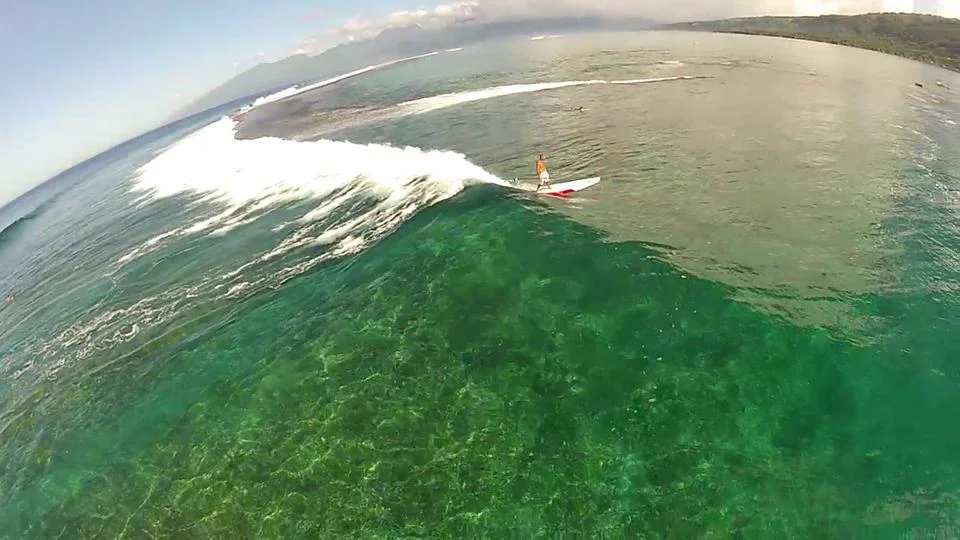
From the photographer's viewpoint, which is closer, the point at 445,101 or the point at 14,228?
the point at 445,101

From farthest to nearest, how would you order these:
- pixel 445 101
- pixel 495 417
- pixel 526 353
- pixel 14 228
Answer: pixel 14 228 < pixel 445 101 < pixel 526 353 < pixel 495 417

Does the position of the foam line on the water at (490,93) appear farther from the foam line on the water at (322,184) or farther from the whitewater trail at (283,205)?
the foam line on the water at (322,184)

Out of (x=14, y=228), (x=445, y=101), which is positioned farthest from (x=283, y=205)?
(x=14, y=228)

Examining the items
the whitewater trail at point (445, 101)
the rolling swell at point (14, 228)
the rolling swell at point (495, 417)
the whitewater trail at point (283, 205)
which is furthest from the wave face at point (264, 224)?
the rolling swell at point (14, 228)

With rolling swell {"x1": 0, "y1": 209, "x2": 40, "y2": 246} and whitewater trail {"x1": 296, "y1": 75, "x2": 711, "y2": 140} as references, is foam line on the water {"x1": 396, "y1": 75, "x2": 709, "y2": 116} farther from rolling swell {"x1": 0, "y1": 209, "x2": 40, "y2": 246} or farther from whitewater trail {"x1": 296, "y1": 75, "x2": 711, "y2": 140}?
rolling swell {"x1": 0, "y1": 209, "x2": 40, "y2": 246}

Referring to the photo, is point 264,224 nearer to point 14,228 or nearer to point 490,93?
point 490,93

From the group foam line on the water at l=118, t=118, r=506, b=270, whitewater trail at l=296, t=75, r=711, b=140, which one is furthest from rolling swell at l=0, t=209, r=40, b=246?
whitewater trail at l=296, t=75, r=711, b=140
